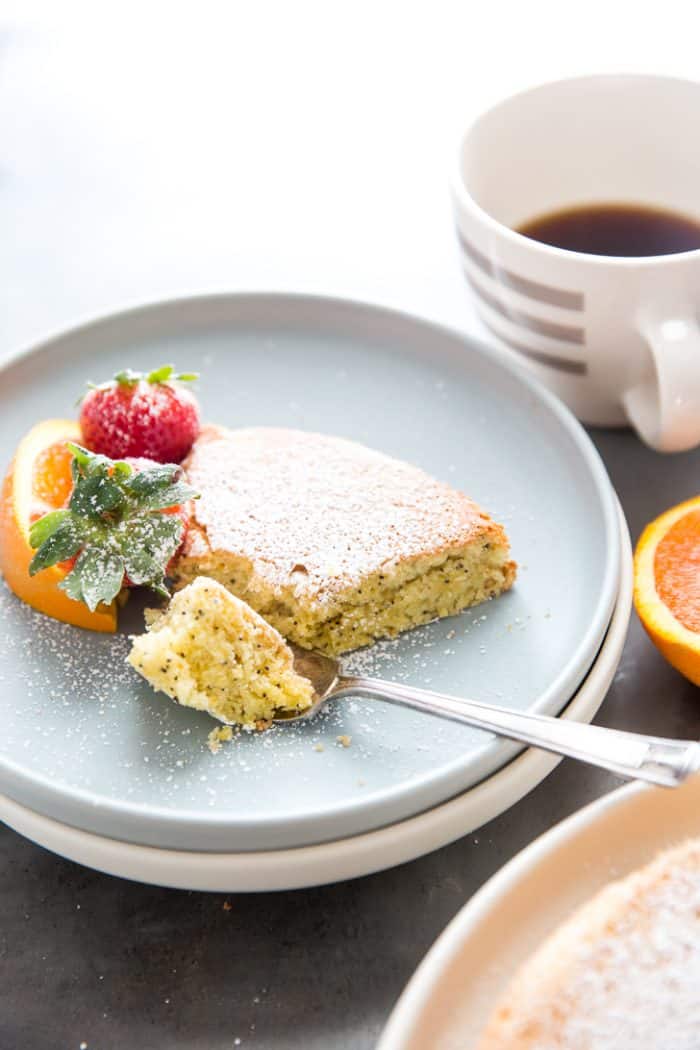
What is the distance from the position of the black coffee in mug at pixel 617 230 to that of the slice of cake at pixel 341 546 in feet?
1.75

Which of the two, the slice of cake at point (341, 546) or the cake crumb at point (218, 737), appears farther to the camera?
the slice of cake at point (341, 546)

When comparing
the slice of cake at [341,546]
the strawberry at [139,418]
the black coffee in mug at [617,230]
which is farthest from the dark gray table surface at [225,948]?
the black coffee in mug at [617,230]

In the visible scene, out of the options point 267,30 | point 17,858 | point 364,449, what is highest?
point 267,30

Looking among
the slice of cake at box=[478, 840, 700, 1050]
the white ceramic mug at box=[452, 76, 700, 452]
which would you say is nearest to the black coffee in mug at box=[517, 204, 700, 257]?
the white ceramic mug at box=[452, 76, 700, 452]

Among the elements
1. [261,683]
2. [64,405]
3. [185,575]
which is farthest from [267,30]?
[261,683]

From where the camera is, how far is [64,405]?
1936mm

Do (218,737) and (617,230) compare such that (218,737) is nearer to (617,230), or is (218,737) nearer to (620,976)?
(620,976)

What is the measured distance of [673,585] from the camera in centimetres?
157

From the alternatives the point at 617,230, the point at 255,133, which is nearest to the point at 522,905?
the point at 617,230

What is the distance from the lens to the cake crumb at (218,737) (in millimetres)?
1440

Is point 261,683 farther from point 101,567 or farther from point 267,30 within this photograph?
point 267,30

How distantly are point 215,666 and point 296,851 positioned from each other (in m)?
0.27

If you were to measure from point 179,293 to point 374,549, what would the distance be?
710mm

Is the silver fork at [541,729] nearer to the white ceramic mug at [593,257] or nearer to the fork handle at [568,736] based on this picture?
the fork handle at [568,736]
